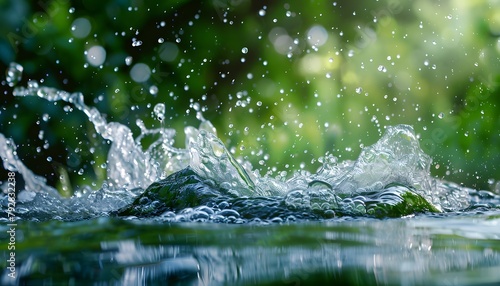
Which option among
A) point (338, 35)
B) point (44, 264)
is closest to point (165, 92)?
point (338, 35)

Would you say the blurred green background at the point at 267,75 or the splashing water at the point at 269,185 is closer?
the splashing water at the point at 269,185

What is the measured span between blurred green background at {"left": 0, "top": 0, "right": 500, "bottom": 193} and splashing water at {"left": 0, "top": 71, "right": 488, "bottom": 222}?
0.43 meters

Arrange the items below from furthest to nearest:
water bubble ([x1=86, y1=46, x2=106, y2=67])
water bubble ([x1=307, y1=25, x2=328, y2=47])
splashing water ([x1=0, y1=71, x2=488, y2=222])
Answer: water bubble ([x1=307, y1=25, x2=328, y2=47])
water bubble ([x1=86, y1=46, x2=106, y2=67])
splashing water ([x1=0, y1=71, x2=488, y2=222])

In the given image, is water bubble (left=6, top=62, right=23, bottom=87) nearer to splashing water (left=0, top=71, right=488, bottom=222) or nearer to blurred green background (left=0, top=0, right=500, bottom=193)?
blurred green background (left=0, top=0, right=500, bottom=193)

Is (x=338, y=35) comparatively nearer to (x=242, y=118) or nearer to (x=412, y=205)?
(x=242, y=118)

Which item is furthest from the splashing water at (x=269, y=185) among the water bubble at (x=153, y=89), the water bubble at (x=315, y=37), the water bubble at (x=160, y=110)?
the water bubble at (x=315, y=37)

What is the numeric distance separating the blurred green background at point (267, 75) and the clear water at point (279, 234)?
49.1 inches

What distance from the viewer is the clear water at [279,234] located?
2.78 ft

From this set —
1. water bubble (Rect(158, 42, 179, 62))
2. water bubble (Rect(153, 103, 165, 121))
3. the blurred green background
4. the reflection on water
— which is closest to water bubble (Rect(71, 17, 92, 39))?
the blurred green background

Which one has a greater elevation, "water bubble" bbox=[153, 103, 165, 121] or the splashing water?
"water bubble" bbox=[153, 103, 165, 121]

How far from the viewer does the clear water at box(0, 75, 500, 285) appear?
0.85 metres

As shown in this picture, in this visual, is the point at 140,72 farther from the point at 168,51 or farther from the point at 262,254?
the point at 262,254

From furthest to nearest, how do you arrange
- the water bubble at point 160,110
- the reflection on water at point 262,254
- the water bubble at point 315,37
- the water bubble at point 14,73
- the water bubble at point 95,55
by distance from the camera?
the water bubble at point 315,37 < the water bubble at point 14,73 < the water bubble at point 95,55 < the water bubble at point 160,110 < the reflection on water at point 262,254

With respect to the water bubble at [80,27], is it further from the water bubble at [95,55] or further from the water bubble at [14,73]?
the water bubble at [14,73]
